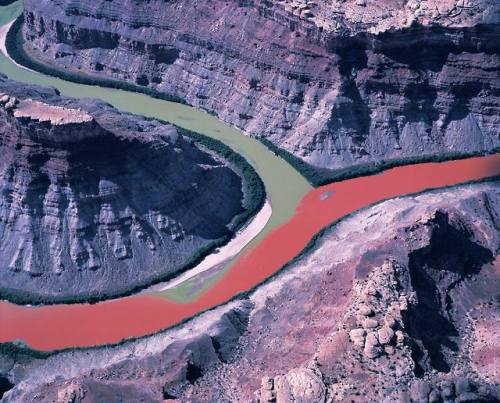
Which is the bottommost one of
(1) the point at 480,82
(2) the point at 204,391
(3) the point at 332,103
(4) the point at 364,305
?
(2) the point at 204,391

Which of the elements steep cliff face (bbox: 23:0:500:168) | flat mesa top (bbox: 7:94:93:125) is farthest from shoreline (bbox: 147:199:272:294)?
flat mesa top (bbox: 7:94:93:125)

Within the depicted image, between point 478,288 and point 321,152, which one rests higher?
point 321,152

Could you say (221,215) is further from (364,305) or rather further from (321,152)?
(364,305)

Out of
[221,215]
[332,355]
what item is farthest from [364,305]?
[221,215]

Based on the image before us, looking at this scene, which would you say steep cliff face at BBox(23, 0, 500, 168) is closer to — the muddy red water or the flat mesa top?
the muddy red water

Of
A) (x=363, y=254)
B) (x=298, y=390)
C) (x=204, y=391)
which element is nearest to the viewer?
(x=298, y=390)

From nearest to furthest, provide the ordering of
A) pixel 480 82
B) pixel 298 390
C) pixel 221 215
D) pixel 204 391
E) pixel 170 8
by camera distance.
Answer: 1. pixel 298 390
2. pixel 204 391
3. pixel 221 215
4. pixel 480 82
5. pixel 170 8
